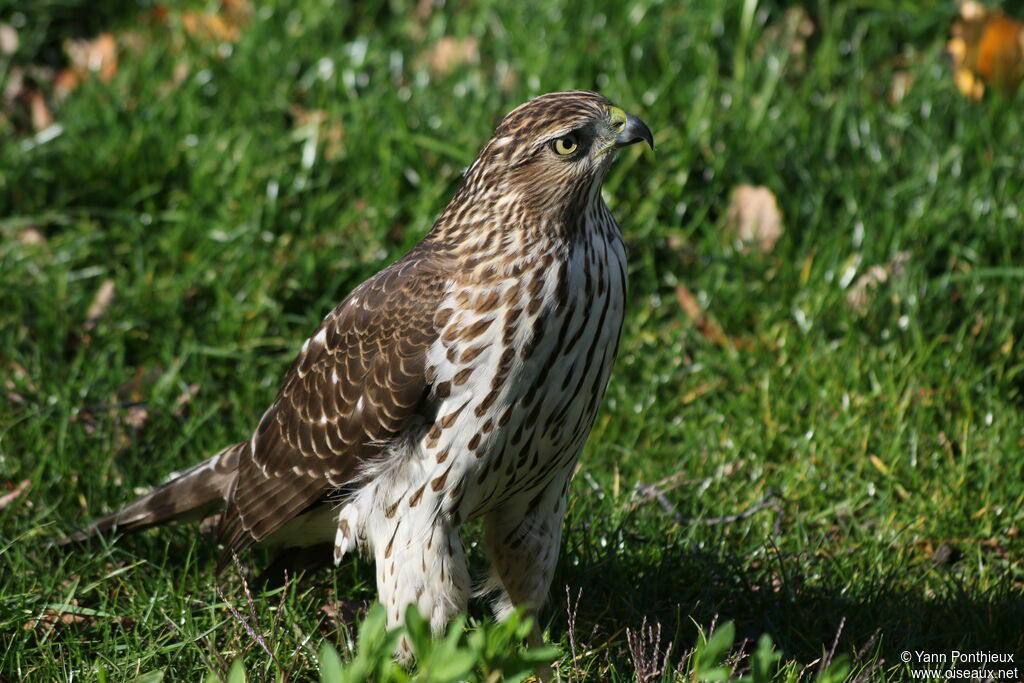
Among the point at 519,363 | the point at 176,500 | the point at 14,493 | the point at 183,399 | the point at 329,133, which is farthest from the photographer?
the point at 329,133

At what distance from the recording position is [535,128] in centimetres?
352

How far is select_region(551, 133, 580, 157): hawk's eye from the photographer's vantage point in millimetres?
3498

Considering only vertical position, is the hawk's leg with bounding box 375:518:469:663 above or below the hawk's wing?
below

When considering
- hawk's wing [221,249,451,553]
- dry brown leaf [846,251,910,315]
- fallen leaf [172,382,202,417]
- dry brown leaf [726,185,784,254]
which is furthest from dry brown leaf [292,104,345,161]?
dry brown leaf [846,251,910,315]

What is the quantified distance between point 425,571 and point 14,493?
5.21 ft

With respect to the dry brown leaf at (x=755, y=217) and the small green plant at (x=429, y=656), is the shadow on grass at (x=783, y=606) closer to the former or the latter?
the small green plant at (x=429, y=656)

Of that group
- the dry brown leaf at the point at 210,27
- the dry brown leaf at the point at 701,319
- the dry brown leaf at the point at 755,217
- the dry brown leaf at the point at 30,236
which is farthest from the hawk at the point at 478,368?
the dry brown leaf at the point at 210,27

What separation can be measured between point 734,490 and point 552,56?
2.37 m

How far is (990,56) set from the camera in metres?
5.92

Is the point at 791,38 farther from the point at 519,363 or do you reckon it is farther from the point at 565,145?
the point at 519,363

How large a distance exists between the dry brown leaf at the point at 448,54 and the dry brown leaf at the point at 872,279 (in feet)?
6.89

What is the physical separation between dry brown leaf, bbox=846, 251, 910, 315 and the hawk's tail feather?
2446 millimetres

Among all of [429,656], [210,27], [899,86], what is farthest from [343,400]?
[899,86]

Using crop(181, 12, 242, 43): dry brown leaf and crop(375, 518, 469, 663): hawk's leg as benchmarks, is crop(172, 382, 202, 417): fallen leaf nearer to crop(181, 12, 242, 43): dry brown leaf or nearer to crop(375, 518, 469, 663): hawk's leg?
crop(375, 518, 469, 663): hawk's leg
